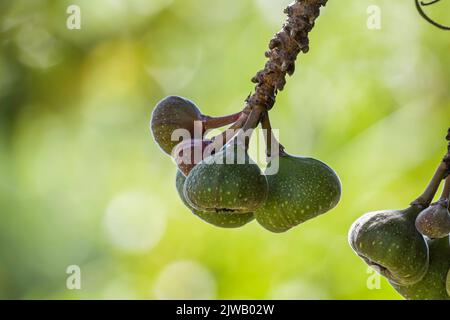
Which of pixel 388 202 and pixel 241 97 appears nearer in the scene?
pixel 388 202

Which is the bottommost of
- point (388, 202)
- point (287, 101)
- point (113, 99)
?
point (388, 202)

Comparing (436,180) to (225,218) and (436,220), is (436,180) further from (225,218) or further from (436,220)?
(225,218)

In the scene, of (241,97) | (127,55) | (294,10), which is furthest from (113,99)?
(294,10)

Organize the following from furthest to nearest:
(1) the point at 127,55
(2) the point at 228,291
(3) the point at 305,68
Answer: (1) the point at 127,55 → (3) the point at 305,68 → (2) the point at 228,291

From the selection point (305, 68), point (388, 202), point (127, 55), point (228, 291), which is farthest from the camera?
point (127, 55)

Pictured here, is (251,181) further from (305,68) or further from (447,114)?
(305,68)

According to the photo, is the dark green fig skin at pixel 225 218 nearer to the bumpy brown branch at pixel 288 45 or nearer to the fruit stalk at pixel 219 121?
the fruit stalk at pixel 219 121
